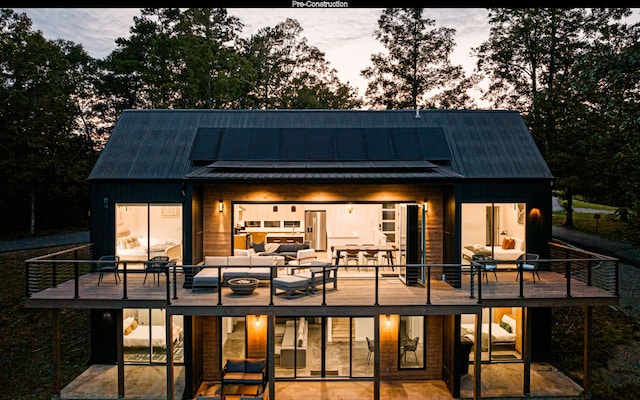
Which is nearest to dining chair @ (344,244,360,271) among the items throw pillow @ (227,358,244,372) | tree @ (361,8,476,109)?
throw pillow @ (227,358,244,372)

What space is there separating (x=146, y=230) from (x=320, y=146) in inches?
214

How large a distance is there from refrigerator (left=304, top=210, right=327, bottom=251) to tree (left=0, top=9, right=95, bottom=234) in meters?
16.5

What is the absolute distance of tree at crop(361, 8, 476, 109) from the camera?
26234mm

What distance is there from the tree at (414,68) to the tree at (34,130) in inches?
738

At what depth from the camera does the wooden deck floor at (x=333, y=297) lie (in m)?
9.80

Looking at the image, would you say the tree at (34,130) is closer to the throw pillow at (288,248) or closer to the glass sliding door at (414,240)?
the throw pillow at (288,248)

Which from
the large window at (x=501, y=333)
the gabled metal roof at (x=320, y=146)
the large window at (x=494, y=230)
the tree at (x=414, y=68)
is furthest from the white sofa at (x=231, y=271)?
the tree at (x=414, y=68)

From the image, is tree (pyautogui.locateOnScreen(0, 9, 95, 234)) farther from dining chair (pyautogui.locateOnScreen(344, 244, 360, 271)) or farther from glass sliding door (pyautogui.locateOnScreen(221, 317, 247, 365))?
dining chair (pyautogui.locateOnScreen(344, 244, 360, 271))

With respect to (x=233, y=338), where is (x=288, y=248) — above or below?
above

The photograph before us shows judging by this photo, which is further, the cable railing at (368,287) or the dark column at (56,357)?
the dark column at (56,357)

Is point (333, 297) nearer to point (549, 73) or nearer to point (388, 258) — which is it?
point (388, 258)

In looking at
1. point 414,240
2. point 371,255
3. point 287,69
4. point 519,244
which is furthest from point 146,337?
point 287,69

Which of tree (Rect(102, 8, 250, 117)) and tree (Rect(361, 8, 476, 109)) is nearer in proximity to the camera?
tree (Rect(102, 8, 250, 117))

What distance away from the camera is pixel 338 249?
12.6 metres
